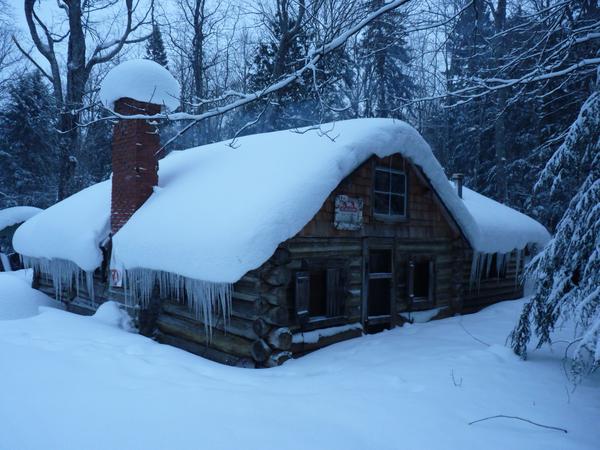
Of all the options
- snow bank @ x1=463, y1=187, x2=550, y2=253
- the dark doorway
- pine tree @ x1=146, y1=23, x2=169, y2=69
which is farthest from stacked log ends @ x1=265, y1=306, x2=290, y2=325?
pine tree @ x1=146, y1=23, x2=169, y2=69

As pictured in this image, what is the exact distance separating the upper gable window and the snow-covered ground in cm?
307

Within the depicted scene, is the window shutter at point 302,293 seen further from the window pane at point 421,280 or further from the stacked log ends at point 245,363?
the window pane at point 421,280

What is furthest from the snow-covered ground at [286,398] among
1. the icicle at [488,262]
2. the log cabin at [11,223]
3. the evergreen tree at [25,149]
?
the evergreen tree at [25,149]

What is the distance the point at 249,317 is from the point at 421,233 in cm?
498

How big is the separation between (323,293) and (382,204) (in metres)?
2.38

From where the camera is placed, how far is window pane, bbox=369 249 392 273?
30.3 ft

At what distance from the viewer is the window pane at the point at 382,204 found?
9078mm

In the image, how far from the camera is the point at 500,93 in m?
19.6

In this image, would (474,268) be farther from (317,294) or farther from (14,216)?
(14,216)

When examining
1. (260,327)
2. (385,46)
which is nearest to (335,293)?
(260,327)

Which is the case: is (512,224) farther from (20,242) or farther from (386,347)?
(20,242)

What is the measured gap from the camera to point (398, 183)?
9.57 meters

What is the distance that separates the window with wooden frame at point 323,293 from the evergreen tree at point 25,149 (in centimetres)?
2668

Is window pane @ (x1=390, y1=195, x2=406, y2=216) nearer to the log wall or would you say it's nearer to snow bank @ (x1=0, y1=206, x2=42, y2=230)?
the log wall
